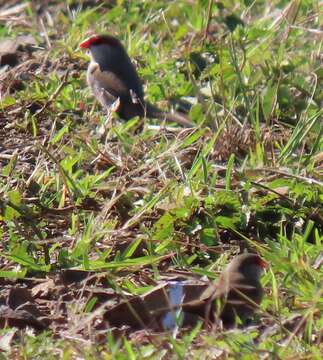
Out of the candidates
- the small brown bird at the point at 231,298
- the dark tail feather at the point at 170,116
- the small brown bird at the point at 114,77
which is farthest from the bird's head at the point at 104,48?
the small brown bird at the point at 231,298

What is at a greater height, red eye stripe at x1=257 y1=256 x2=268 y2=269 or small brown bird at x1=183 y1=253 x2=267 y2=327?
small brown bird at x1=183 y1=253 x2=267 y2=327

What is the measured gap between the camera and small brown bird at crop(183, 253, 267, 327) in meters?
4.27

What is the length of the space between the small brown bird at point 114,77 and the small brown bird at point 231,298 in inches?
93.3

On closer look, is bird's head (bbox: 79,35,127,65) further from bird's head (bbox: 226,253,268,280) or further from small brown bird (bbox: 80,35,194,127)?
bird's head (bbox: 226,253,268,280)

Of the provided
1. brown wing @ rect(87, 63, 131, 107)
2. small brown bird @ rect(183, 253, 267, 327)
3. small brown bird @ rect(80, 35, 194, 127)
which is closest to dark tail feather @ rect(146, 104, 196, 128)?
small brown bird @ rect(80, 35, 194, 127)

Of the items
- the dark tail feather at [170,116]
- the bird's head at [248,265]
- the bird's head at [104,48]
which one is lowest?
the dark tail feather at [170,116]

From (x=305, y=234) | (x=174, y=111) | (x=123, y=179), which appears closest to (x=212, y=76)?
(x=174, y=111)

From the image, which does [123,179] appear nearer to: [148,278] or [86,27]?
[148,278]

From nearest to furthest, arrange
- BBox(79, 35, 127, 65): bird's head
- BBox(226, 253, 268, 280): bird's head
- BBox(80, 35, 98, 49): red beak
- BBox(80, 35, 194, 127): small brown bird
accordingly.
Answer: BBox(226, 253, 268, 280): bird's head
BBox(80, 35, 194, 127): small brown bird
BBox(79, 35, 127, 65): bird's head
BBox(80, 35, 98, 49): red beak

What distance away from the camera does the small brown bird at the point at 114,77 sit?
6.79 metres

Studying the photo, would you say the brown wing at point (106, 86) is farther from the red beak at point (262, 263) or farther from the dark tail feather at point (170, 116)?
the red beak at point (262, 263)

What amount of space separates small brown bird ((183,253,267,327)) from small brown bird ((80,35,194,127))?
2371 millimetres

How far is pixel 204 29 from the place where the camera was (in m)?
7.41

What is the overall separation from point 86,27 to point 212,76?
4.38 feet
